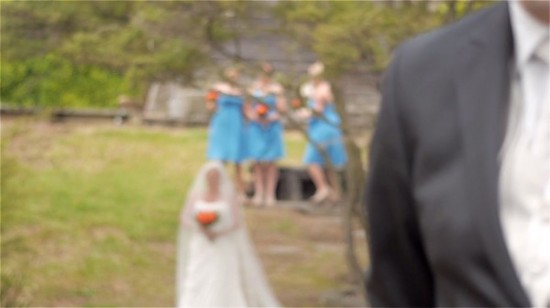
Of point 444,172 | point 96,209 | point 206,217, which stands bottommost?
point 96,209

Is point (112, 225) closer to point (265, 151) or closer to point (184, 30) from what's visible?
point (265, 151)

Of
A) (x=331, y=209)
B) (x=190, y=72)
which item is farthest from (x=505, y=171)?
(x=331, y=209)

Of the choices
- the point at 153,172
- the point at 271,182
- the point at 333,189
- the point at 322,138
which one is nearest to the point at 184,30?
the point at 322,138

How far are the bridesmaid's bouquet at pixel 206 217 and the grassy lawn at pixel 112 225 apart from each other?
1227 millimetres

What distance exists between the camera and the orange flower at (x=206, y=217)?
13.0m

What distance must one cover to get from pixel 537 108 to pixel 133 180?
63.2ft

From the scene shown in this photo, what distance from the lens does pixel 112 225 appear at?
58.0 feet

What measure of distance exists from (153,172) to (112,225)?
3.94 meters

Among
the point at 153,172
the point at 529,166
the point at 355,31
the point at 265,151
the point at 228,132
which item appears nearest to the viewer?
the point at 529,166

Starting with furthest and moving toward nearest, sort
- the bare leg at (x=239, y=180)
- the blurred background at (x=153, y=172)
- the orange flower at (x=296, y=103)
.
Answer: the bare leg at (x=239, y=180) < the orange flower at (x=296, y=103) < the blurred background at (x=153, y=172)

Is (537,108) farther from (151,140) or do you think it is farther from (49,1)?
(151,140)

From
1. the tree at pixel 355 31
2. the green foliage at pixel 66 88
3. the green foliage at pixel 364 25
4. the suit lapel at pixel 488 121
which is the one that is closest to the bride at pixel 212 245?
the tree at pixel 355 31

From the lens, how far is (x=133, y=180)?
21.0 meters

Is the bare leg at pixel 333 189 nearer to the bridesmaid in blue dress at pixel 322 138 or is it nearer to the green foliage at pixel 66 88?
the bridesmaid in blue dress at pixel 322 138
